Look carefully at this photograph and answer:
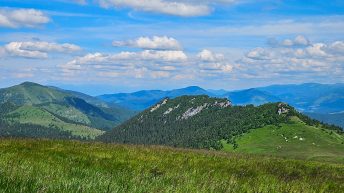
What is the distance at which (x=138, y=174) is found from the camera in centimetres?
1041

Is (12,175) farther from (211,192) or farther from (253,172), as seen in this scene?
(253,172)

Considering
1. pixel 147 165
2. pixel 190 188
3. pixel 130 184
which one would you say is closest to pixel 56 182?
pixel 130 184

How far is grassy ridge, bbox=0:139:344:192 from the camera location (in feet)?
24.6

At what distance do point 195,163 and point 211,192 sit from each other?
760 centimetres

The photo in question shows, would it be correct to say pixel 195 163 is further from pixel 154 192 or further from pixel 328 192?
pixel 154 192

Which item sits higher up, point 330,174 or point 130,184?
point 130,184

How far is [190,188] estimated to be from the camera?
328 inches

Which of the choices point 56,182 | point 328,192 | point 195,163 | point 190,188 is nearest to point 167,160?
point 195,163

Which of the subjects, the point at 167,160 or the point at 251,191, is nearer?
the point at 251,191

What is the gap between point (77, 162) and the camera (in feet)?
41.8

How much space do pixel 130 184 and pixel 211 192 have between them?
62.1 inches

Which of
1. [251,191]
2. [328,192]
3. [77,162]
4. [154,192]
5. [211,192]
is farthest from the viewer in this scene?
[77,162]

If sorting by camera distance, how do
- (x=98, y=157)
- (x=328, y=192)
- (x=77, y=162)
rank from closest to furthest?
(x=328, y=192)
(x=77, y=162)
(x=98, y=157)

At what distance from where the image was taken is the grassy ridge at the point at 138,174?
7.50 m
